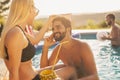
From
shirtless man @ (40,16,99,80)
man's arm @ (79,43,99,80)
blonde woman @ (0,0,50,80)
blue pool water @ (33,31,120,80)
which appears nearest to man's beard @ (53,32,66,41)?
shirtless man @ (40,16,99,80)

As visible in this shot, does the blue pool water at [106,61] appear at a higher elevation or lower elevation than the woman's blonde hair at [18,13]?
lower

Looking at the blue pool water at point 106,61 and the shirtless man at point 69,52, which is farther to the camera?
the blue pool water at point 106,61

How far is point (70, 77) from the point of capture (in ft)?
11.3

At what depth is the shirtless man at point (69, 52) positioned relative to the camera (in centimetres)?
335

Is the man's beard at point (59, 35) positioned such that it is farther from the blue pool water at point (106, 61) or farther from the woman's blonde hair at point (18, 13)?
the blue pool water at point (106, 61)

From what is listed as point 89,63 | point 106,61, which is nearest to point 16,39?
point 89,63

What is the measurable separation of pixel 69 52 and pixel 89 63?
37cm

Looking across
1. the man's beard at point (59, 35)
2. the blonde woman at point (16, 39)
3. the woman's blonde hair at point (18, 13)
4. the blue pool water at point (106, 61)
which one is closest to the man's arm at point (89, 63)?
the man's beard at point (59, 35)

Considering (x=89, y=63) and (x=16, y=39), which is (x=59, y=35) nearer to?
(x=89, y=63)

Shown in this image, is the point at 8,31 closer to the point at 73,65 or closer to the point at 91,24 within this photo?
the point at 73,65

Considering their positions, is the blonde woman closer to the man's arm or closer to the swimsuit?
the swimsuit

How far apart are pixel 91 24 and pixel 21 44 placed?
456 inches

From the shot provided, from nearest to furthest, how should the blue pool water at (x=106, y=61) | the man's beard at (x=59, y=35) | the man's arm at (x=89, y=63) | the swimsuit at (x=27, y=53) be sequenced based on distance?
the swimsuit at (x=27, y=53) → the man's arm at (x=89, y=63) → the man's beard at (x=59, y=35) → the blue pool water at (x=106, y=61)

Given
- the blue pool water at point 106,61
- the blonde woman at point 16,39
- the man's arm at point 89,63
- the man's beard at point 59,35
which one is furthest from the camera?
the blue pool water at point 106,61
